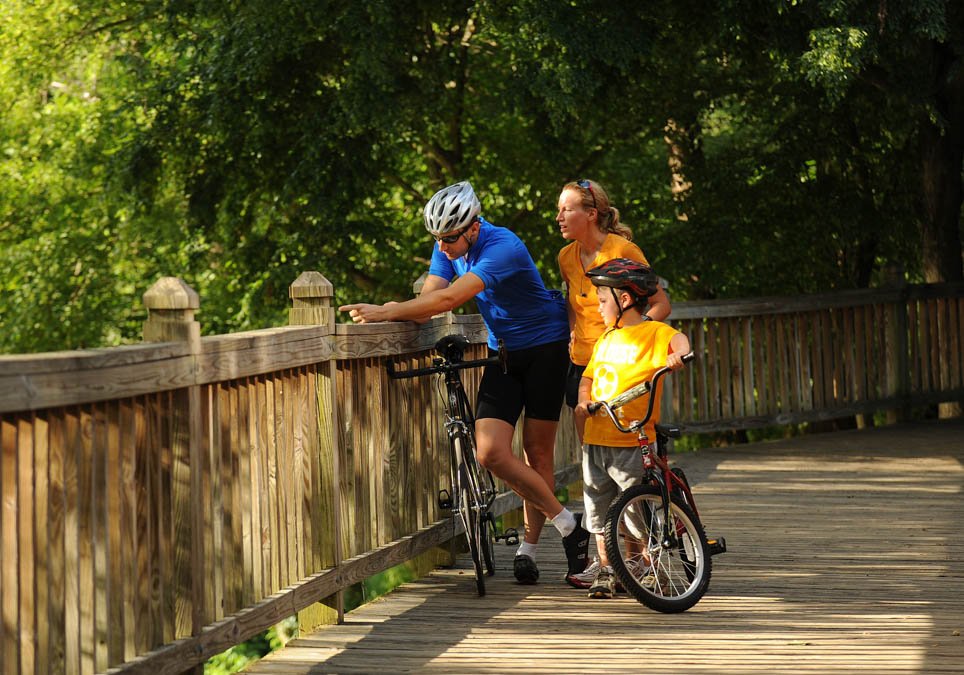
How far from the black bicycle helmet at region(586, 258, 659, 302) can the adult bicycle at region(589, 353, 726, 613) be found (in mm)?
374

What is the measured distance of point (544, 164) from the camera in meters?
20.3

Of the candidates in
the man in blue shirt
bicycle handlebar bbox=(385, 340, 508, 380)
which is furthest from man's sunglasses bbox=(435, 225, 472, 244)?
bicycle handlebar bbox=(385, 340, 508, 380)

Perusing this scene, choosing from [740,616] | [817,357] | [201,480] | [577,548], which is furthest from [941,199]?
[201,480]

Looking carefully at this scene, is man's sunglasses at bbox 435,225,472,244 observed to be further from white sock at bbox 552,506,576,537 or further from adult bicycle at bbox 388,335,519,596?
white sock at bbox 552,506,576,537

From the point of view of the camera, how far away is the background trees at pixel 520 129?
13.5 m

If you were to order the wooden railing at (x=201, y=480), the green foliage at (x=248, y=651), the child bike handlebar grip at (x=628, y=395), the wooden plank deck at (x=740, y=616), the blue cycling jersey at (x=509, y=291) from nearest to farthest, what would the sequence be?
1. the wooden railing at (x=201, y=480)
2. the wooden plank deck at (x=740, y=616)
3. the child bike handlebar grip at (x=628, y=395)
4. the blue cycling jersey at (x=509, y=291)
5. the green foliage at (x=248, y=651)

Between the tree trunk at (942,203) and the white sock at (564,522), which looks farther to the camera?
the tree trunk at (942,203)

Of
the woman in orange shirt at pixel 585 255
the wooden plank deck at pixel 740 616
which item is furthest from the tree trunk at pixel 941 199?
the woman in orange shirt at pixel 585 255

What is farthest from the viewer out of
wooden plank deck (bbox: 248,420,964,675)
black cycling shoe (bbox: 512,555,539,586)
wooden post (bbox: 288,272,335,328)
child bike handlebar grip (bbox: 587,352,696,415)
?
black cycling shoe (bbox: 512,555,539,586)

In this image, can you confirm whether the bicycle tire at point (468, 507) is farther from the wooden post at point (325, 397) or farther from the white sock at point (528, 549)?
the wooden post at point (325, 397)

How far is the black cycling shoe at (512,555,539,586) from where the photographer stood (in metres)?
6.80

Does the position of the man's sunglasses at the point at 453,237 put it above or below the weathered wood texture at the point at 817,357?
above

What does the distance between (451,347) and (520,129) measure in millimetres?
14502

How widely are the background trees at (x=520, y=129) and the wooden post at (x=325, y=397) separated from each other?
7.04 meters
